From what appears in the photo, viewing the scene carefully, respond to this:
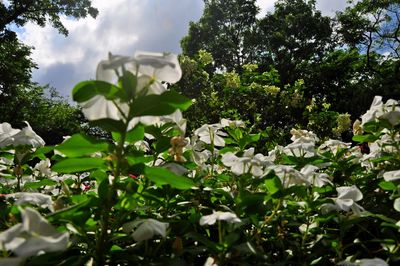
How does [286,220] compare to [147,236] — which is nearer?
[147,236]

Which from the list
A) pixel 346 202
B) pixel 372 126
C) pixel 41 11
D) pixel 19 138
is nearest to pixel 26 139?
pixel 19 138

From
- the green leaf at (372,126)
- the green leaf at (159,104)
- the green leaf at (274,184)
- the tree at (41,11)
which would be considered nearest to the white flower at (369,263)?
the green leaf at (274,184)

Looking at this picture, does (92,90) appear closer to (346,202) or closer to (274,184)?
(274,184)

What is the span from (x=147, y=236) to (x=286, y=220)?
52 centimetres

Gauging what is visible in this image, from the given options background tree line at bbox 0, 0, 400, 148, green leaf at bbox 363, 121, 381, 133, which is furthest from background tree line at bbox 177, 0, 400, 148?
green leaf at bbox 363, 121, 381, 133

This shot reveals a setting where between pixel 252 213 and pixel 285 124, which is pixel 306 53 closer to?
pixel 285 124

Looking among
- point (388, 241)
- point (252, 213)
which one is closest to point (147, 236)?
point (252, 213)

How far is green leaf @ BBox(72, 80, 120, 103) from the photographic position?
93cm

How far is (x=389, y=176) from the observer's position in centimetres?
129

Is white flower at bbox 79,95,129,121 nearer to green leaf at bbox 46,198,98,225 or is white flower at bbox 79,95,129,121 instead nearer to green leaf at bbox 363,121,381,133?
green leaf at bbox 46,198,98,225

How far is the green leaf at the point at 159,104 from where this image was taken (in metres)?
0.96

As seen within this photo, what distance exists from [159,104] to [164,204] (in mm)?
463

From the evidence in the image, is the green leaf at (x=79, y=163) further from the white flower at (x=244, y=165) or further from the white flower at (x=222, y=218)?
the white flower at (x=244, y=165)

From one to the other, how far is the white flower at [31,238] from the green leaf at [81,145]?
23cm
